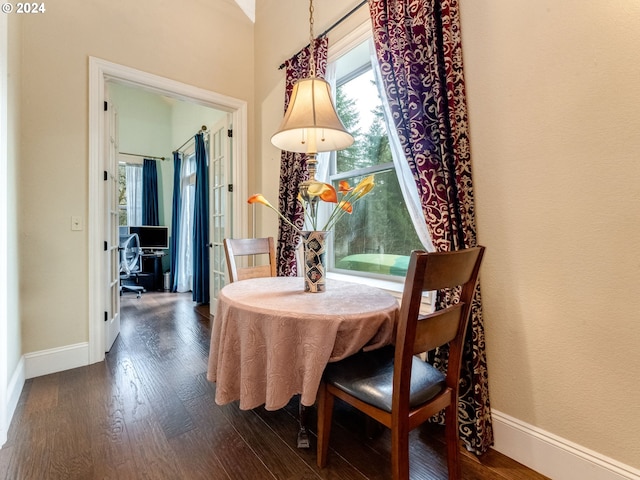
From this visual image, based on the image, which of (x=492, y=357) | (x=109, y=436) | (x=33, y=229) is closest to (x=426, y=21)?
(x=492, y=357)

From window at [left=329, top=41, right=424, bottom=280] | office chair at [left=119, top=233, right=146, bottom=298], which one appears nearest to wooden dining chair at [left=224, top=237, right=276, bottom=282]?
window at [left=329, top=41, right=424, bottom=280]

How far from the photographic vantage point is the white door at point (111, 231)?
2410 mm

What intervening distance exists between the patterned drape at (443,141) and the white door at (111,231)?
7.55 ft

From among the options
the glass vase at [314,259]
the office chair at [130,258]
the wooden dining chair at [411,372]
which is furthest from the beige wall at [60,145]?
the office chair at [130,258]

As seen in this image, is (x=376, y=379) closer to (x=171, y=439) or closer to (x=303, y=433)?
(x=303, y=433)

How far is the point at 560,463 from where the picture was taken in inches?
46.5

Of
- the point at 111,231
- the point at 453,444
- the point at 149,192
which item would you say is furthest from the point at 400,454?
the point at 149,192

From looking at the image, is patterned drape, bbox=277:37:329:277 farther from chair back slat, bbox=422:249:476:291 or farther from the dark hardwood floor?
chair back slat, bbox=422:249:476:291

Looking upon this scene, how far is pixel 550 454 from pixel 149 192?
6.43 metres

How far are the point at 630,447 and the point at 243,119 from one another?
3453 mm

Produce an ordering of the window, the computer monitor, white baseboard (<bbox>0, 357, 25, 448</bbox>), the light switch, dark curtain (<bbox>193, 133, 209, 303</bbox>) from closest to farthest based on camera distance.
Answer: white baseboard (<bbox>0, 357, 25, 448</bbox>) → the window → the light switch → dark curtain (<bbox>193, 133, 209, 303</bbox>) → the computer monitor

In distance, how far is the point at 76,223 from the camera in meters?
2.24

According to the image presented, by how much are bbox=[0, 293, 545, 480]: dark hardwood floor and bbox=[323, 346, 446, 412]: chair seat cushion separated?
432 mm

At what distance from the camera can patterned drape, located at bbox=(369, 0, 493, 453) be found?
1357 millimetres
